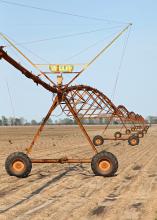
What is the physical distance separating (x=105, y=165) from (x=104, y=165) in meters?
0.04

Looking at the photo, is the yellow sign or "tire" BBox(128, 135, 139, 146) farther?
"tire" BBox(128, 135, 139, 146)

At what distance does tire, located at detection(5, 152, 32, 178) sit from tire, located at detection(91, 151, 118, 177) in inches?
98.1

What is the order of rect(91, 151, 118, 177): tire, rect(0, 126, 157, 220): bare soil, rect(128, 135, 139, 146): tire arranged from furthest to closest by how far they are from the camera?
rect(128, 135, 139, 146): tire → rect(91, 151, 118, 177): tire → rect(0, 126, 157, 220): bare soil

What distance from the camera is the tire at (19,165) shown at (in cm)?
1435

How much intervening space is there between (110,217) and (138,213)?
725mm

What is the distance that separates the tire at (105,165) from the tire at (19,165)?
2491 mm

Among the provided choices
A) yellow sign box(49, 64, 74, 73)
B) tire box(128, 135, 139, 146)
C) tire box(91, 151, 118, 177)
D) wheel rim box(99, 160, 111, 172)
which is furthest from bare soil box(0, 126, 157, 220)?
tire box(128, 135, 139, 146)

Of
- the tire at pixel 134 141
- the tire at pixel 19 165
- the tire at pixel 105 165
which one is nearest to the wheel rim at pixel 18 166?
the tire at pixel 19 165

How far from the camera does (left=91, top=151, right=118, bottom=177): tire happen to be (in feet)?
47.0

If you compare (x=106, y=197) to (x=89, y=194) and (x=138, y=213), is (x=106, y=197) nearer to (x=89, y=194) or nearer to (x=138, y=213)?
(x=89, y=194)

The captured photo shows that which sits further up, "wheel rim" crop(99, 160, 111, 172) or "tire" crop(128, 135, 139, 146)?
"tire" crop(128, 135, 139, 146)

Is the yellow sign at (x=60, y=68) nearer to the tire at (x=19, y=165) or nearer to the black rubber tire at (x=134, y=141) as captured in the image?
the tire at (x=19, y=165)

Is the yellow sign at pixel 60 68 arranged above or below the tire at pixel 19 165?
above

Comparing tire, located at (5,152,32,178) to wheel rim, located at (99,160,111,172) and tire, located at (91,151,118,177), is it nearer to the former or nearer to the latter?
tire, located at (91,151,118,177)
